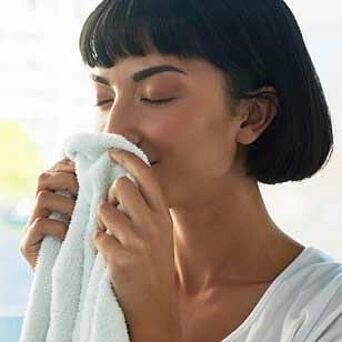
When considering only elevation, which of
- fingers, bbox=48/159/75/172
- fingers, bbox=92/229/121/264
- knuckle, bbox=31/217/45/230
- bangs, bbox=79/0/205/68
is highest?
bangs, bbox=79/0/205/68

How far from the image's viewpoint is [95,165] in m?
0.74

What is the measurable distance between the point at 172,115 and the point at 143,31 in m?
0.09

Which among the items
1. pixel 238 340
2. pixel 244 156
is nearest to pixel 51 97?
pixel 244 156

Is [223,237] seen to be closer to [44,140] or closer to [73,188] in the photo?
[73,188]

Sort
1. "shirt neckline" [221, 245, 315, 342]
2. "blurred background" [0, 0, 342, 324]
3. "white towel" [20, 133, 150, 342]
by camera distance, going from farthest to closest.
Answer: "blurred background" [0, 0, 342, 324] → "shirt neckline" [221, 245, 315, 342] → "white towel" [20, 133, 150, 342]

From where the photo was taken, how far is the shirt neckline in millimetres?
814

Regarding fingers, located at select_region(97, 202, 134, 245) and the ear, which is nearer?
fingers, located at select_region(97, 202, 134, 245)

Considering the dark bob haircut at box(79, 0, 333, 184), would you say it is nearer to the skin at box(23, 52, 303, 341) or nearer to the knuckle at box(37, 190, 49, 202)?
the skin at box(23, 52, 303, 341)

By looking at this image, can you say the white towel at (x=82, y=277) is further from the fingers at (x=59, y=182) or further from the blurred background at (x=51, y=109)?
the blurred background at (x=51, y=109)

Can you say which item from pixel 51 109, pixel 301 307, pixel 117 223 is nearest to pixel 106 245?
pixel 117 223

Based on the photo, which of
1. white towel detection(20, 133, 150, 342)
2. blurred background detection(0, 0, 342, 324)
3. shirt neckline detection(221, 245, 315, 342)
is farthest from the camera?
blurred background detection(0, 0, 342, 324)

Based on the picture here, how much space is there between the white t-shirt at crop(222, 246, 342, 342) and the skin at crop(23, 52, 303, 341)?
4 cm

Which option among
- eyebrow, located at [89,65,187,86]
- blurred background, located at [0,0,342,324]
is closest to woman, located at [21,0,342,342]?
eyebrow, located at [89,65,187,86]

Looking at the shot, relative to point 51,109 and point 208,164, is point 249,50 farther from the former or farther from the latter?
point 51,109
